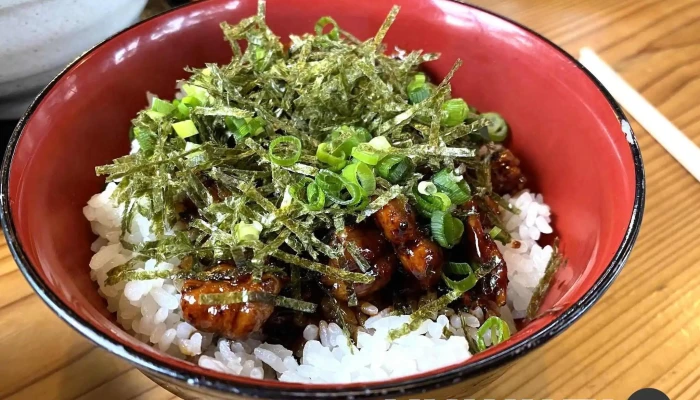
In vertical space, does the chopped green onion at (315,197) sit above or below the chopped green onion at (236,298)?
above

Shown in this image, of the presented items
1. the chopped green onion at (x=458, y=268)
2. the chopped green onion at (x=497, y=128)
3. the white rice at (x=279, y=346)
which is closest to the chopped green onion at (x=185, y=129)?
the white rice at (x=279, y=346)

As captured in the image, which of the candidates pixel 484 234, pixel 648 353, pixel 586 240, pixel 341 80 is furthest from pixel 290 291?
pixel 648 353

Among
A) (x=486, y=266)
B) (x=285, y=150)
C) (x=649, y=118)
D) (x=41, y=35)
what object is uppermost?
(x=41, y=35)

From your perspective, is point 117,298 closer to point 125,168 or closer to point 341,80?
point 125,168

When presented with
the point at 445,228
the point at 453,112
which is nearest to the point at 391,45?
the point at 453,112

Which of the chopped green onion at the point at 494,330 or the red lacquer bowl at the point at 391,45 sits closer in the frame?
the red lacquer bowl at the point at 391,45

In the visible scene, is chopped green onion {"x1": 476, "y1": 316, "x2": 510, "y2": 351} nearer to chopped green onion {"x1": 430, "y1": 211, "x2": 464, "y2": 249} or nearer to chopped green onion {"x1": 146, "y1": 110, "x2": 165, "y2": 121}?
chopped green onion {"x1": 430, "y1": 211, "x2": 464, "y2": 249}

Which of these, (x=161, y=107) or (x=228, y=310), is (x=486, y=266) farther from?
(x=161, y=107)

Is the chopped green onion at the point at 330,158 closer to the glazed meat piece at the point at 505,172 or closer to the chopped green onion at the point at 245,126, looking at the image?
the chopped green onion at the point at 245,126
